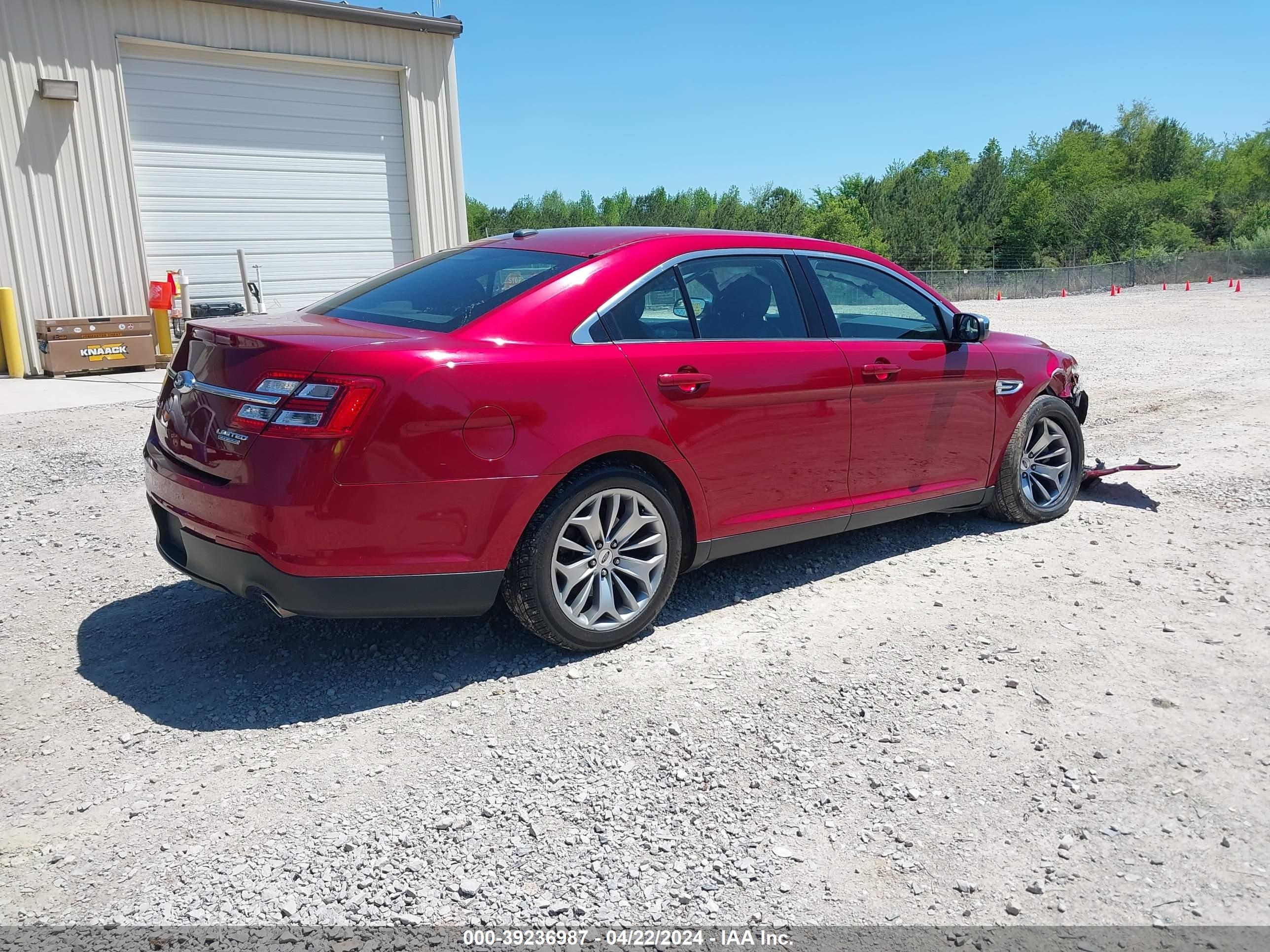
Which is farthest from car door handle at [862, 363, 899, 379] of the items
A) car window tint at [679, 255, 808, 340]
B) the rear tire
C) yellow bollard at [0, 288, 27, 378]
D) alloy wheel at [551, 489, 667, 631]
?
yellow bollard at [0, 288, 27, 378]

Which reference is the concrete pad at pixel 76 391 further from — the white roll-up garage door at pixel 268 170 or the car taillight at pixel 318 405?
the car taillight at pixel 318 405

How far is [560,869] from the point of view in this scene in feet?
8.97

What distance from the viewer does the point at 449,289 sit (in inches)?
167

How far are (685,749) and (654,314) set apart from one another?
1.83 meters

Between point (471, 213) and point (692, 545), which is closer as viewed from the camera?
point (692, 545)

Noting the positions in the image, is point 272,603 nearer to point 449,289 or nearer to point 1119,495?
point 449,289

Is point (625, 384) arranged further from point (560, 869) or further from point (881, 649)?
point (560, 869)

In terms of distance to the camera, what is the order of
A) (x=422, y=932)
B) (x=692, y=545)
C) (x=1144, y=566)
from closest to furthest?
(x=422, y=932) → (x=692, y=545) → (x=1144, y=566)

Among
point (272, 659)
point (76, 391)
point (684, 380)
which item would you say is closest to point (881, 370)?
point (684, 380)

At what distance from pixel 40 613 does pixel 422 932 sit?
3033 millimetres

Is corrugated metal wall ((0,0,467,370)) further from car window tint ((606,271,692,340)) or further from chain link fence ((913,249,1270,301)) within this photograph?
chain link fence ((913,249,1270,301))

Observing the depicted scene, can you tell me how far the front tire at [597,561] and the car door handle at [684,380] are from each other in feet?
1.23

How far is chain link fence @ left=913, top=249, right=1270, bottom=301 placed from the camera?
155 feet

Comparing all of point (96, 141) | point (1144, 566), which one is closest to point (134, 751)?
point (1144, 566)
